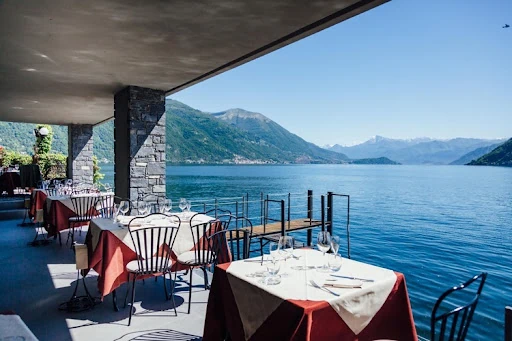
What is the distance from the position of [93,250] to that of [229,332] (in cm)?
195

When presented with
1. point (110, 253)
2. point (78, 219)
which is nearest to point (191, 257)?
point (110, 253)

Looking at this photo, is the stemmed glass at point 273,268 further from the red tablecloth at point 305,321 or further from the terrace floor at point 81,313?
the terrace floor at point 81,313

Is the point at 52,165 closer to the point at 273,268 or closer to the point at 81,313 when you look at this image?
the point at 81,313

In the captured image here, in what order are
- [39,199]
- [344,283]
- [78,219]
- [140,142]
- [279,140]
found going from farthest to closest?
1. [279,140]
2. [39,199]
3. [140,142]
4. [78,219]
5. [344,283]

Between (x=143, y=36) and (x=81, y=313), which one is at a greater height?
(x=143, y=36)

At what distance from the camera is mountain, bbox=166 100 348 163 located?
9356 cm

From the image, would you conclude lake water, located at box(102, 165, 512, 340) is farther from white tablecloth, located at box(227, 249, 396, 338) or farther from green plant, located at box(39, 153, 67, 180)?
green plant, located at box(39, 153, 67, 180)

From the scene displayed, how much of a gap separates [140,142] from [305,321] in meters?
4.94

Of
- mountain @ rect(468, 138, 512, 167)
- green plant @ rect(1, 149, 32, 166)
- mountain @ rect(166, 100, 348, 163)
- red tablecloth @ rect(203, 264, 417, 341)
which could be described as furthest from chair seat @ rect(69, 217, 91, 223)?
mountain @ rect(166, 100, 348, 163)

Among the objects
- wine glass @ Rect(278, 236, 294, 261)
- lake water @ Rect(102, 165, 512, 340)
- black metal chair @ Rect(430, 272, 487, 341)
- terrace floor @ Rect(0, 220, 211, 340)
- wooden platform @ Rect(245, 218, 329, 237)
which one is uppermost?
wine glass @ Rect(278, 236, 294, 261)

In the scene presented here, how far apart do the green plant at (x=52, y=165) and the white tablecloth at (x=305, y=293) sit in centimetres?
1270

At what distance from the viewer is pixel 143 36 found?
3.51m

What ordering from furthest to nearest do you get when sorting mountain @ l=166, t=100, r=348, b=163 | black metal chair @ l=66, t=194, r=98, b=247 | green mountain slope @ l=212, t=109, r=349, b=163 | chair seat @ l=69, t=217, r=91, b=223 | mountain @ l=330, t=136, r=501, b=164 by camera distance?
mountain @ l=330, t=136, r=501, b=164 < green mountain slope @ l=212, t=109, r=349, b=163 < mountain @ l=166, t=100, r=348, b=163 < black metal chair @ l=66, t=194, r=98, b=247 < chair seat @ l=69, t=217, r=91, b=223

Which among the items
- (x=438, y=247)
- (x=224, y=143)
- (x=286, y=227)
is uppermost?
(x=224, y=143)
